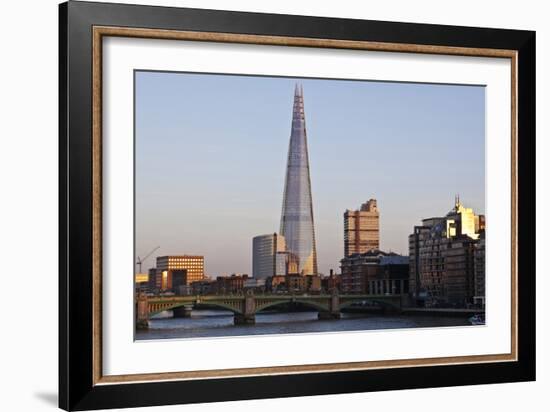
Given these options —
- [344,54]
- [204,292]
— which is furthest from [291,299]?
[344,54]

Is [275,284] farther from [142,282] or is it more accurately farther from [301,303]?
[142,282]

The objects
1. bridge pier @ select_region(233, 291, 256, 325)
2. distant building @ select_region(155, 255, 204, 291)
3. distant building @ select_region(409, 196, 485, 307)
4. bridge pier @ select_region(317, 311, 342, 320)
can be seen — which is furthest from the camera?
distant building @ select_region(409, 196, 485, 307)

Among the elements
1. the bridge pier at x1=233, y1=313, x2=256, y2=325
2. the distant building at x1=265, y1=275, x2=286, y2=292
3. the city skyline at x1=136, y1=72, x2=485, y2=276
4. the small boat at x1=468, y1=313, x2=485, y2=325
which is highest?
the city skyline at x1=136, y1=72, x2=485, y2=276

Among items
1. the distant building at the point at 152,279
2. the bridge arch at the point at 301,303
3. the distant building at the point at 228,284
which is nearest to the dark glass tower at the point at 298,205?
the bridge arch at the point at 301,303

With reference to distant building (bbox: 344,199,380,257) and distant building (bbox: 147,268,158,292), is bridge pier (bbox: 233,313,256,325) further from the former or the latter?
distant building (bbox: 344,199,380,257)

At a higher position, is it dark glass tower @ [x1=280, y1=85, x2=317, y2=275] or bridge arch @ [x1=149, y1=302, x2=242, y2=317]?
dark glass tower @ [x1=280, y1=85, x2=317, y2=275]

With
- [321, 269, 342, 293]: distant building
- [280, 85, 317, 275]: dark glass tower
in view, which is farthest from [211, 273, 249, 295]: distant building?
[321, 269, 342, 293]: distant building

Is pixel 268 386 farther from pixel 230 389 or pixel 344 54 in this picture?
pixel 344 54

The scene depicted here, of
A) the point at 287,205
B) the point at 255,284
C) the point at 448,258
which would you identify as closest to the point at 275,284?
the point at 255,284
